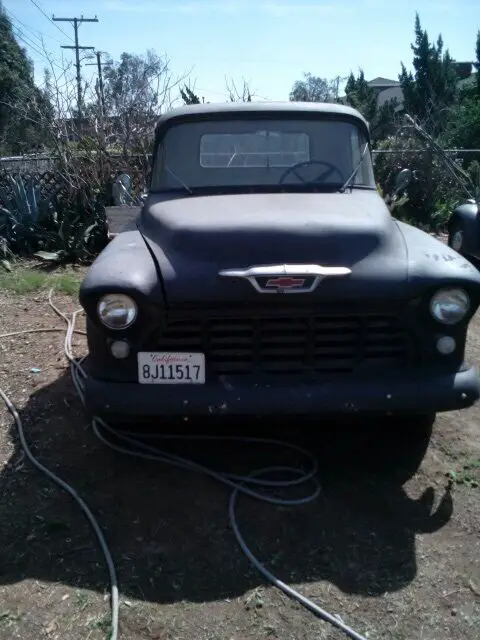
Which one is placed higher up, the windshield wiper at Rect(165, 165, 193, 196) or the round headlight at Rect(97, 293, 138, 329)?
the windshield wiper at Rect(165, 165, 193, 196)

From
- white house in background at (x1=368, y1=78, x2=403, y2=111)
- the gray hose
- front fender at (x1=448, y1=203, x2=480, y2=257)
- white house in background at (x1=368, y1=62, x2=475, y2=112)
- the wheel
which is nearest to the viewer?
the gray hose

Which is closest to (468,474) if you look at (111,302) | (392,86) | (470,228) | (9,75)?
(111,302)

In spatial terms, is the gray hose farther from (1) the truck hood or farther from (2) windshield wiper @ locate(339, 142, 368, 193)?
(2) windshield wiper @ locate(339, 142, 368, 193)

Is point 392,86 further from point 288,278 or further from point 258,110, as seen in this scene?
point 288,278

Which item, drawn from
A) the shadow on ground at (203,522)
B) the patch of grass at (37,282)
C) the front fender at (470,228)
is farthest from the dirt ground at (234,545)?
the front fender at (470,228)

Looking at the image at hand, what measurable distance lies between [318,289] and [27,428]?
211cm

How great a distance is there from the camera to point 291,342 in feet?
10.4

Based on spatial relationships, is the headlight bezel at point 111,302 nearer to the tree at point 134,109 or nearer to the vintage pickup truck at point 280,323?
the vintage pickup truck at point 280,323

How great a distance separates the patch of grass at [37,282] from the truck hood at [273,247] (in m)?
3.82

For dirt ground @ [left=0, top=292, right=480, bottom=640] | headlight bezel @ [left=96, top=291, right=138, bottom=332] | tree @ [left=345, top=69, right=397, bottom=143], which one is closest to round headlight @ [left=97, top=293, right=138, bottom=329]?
headlight bezel @ [left=96, top=291, right=138, bottom=332]

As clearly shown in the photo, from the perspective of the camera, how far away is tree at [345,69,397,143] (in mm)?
18556

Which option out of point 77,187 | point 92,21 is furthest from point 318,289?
point 92,21

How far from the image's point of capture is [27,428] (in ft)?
13.3

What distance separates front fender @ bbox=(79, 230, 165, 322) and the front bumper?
409 millimetres
